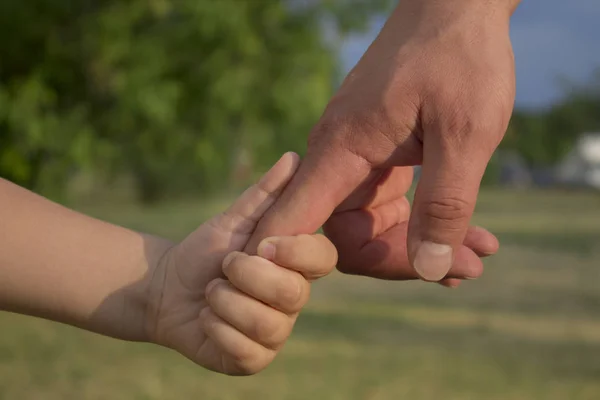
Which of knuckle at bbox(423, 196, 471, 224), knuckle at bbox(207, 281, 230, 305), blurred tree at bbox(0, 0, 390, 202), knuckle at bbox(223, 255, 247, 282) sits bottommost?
knuckle at bbox(207, 281, 230, 305)

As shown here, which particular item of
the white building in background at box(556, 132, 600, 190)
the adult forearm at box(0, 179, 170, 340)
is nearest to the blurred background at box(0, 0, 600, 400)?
the adult forearm at box(0, 179, 170, 340)

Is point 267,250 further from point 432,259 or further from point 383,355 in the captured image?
point 383,355

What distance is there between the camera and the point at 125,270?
5.72 feet

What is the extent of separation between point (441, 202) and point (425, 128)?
0.13 metres

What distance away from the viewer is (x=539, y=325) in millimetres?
5184

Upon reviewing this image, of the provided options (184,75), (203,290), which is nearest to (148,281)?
(203,290)

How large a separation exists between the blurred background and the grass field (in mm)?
14

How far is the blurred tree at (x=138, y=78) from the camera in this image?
8703mm

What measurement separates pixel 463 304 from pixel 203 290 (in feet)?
15.5

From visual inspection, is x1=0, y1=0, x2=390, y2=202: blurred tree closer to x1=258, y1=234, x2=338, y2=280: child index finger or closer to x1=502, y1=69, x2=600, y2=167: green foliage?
x1=258, y1=234, x2=338, y2=280: child index finger

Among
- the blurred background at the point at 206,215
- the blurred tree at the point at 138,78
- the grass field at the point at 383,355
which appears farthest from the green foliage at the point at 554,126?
the grass field at the point at 383,355

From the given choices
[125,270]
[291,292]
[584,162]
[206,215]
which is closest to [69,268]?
[125,270]

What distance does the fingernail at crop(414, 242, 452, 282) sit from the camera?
4.39ft

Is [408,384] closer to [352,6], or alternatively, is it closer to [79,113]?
[79,113]
